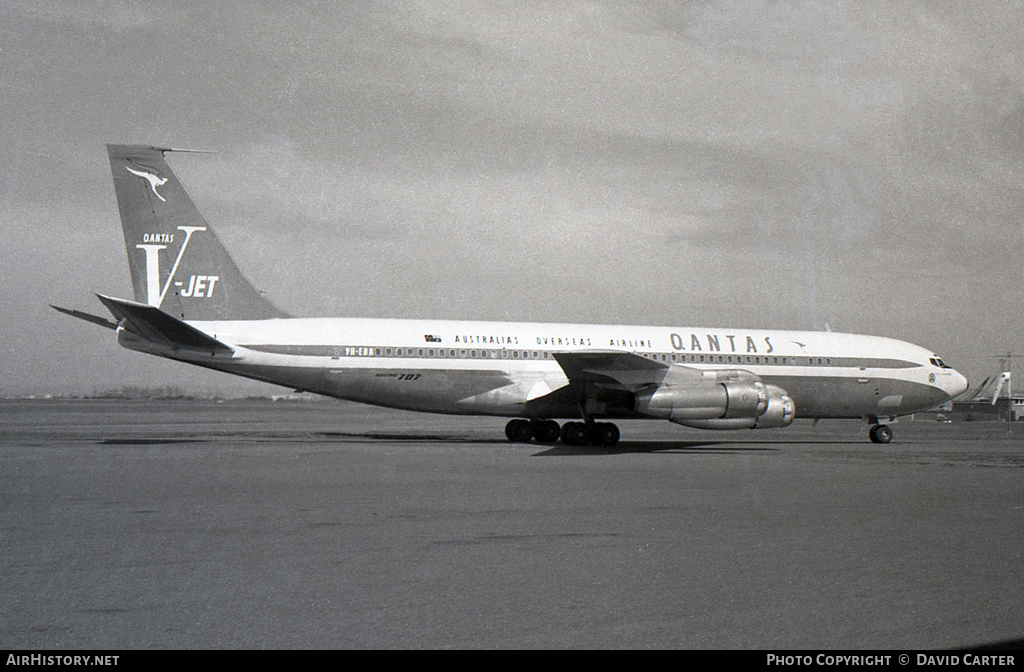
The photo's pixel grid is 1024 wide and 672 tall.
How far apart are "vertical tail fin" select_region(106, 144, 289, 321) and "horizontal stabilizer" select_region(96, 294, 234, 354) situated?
1531 millimetres

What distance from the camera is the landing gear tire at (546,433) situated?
24703 mm

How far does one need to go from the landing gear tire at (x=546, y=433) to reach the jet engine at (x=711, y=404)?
135 inches

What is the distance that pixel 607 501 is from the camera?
11.0m

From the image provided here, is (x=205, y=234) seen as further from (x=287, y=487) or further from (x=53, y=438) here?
(x=287, y=487)

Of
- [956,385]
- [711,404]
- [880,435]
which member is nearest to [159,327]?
[711,404]

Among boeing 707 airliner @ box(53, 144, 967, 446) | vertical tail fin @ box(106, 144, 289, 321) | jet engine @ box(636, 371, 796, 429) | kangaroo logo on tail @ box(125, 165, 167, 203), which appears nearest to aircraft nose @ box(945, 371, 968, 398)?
boeing 707 airliner @ box(53, 144, 967, 446)

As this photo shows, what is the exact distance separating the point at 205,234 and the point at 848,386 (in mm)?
20280

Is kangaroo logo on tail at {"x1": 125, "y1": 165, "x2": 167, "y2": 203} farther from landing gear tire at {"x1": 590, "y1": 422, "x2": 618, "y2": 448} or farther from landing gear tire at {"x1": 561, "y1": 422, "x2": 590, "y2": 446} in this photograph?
landing gear tire at {"x1": 590, "y1": 422, "x2": 618, "y2": 448}

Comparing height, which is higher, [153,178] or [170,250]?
[153,178]

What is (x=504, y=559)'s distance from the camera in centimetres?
705

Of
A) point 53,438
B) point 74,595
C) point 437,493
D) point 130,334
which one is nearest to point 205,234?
point 130,334

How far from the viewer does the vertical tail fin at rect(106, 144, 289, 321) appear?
22109 mm

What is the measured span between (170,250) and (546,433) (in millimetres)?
11711

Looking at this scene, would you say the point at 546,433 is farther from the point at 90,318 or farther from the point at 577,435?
the point at 90,318
